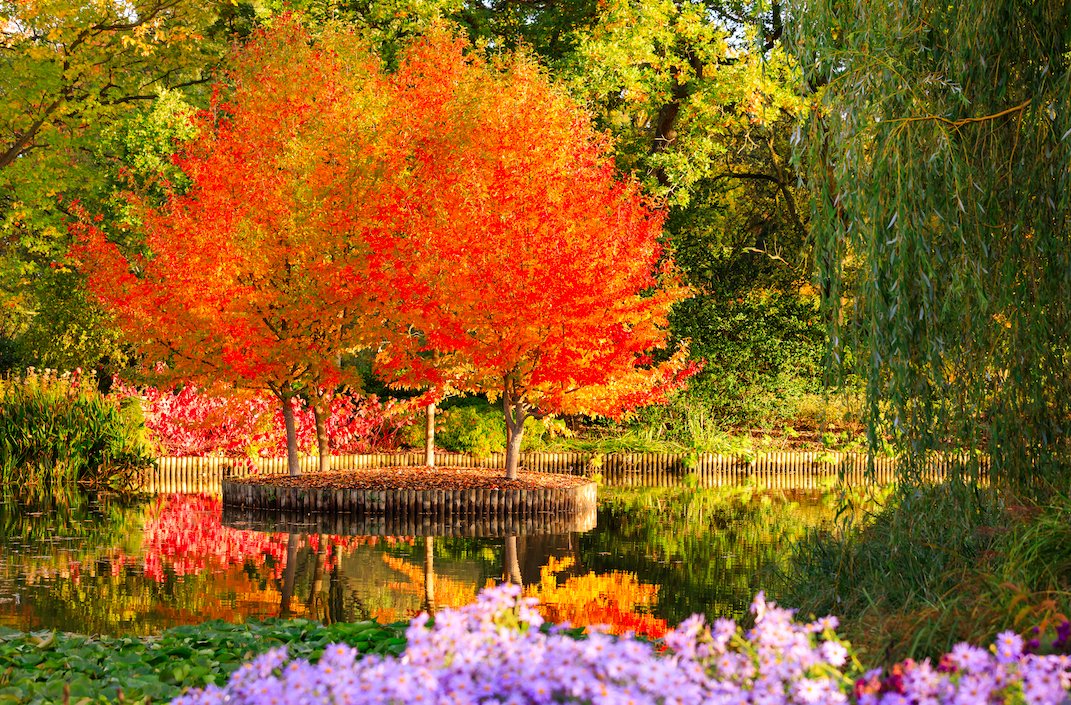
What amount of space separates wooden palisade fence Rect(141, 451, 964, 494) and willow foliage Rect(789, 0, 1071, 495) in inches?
509

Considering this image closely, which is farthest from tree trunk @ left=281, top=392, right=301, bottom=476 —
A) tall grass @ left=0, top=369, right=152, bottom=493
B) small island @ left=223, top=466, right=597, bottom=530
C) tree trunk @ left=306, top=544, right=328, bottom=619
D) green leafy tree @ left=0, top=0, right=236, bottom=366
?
green leafy tree @ left=0, top=0, right=236, bottom=366

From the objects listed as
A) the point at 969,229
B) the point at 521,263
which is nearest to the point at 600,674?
the point at 969,229

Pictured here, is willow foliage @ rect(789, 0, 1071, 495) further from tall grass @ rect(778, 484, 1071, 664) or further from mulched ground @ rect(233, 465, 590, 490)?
mulched ground @ rect(233, 465, 590, 490)

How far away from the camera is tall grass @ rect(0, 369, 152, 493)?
18500 millimetres

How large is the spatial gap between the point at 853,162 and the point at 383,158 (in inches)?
383

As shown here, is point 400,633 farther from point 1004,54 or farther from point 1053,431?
point 1004,54

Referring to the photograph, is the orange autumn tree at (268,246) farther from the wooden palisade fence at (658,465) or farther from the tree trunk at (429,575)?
the tree trunk at (429,575)

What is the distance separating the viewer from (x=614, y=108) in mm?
25375

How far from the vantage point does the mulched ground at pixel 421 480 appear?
16609 millimetres

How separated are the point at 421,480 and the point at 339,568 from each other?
5.34 meters

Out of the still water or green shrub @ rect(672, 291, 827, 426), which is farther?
green shrub @ rect(672, 291, 827, 426)

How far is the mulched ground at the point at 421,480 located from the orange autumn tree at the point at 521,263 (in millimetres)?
504

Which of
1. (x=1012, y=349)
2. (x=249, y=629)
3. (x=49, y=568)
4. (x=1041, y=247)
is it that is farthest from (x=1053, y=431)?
(x=49, y=568)

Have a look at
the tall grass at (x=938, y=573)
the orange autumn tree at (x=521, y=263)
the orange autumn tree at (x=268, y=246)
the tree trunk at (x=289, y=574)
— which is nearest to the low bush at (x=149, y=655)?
the tree trunk at (x=289, y=574)
